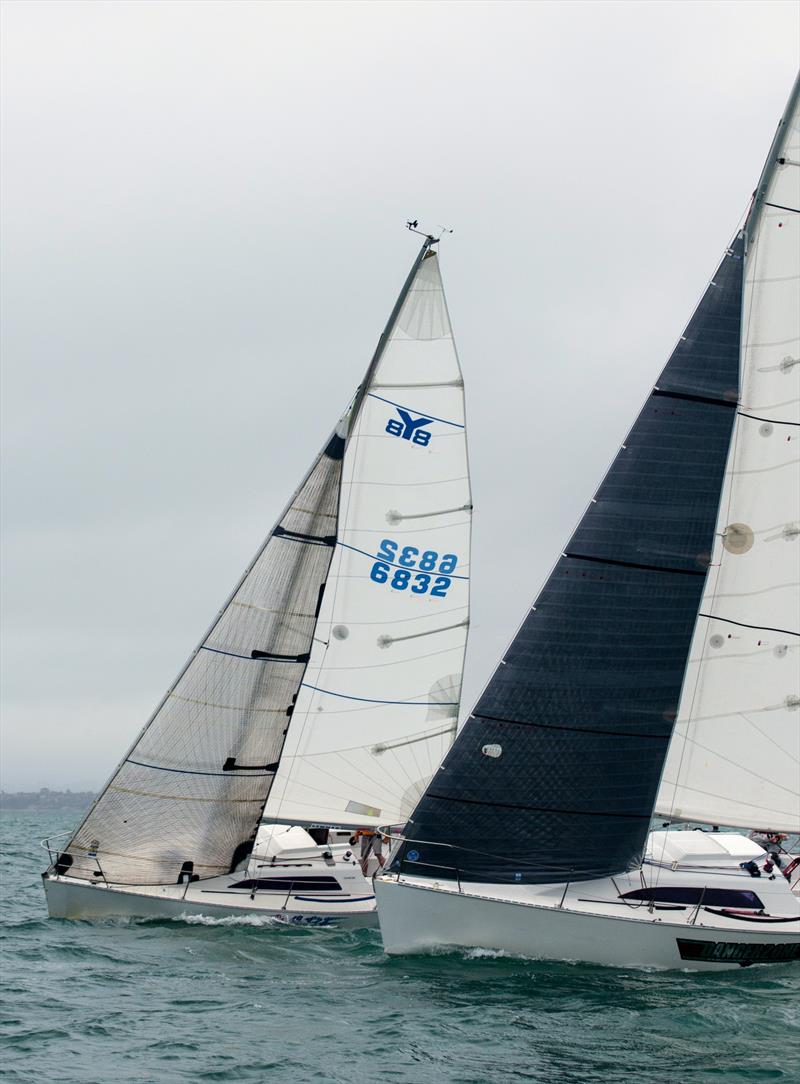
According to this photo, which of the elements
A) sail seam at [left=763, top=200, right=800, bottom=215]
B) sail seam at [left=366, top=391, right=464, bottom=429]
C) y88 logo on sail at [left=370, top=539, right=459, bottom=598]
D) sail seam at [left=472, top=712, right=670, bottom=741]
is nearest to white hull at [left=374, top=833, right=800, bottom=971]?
sail seam at [left=472, top=712, right=670, bottom=741]

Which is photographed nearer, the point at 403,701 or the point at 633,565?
the point at 633,565

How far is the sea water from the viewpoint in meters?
14.4

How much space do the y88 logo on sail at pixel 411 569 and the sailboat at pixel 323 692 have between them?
3 centimetres

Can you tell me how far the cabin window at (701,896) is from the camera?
20.3 meters

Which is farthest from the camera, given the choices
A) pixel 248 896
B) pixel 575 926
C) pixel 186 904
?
pixel 248 896

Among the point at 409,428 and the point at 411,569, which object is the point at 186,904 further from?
the point at 409,428

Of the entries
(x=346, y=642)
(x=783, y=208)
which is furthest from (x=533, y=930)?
(x=783, y=208)

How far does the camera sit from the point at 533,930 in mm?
19375

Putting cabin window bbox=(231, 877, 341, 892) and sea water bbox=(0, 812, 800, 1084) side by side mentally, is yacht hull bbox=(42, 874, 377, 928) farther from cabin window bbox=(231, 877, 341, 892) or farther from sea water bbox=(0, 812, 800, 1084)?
sea water bbox=(0, 812, 800, 1084)

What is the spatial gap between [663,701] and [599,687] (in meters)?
1.09

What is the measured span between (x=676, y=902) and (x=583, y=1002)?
3633 mm

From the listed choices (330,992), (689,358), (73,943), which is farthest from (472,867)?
(689,358)

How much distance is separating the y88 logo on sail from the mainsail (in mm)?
32

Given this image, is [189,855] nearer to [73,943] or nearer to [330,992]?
[73,943]
